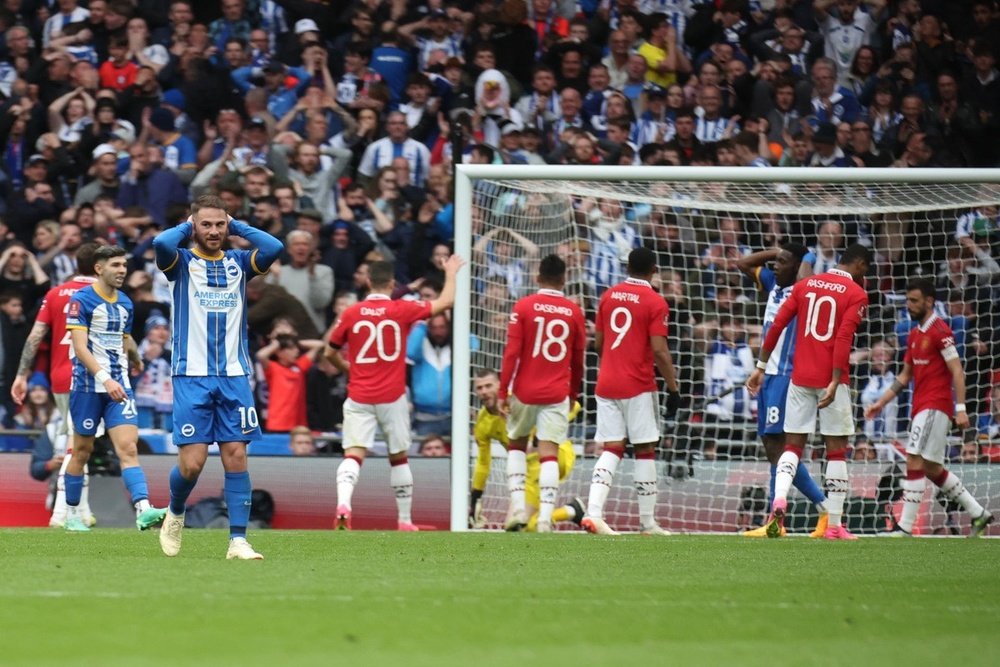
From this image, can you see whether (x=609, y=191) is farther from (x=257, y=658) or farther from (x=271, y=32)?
(x=257, y=658)

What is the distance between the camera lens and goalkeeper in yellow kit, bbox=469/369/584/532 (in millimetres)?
14281

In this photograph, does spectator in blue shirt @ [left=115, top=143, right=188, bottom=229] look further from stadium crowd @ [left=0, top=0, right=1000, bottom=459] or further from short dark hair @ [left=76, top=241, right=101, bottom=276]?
short dark hair @ [left=76, top=241, right=101, bottom=276]

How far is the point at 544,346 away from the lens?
43.5ft

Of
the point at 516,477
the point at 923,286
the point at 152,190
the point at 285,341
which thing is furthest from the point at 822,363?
the point at 152,190

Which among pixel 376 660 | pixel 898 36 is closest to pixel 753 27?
pixel 898 36

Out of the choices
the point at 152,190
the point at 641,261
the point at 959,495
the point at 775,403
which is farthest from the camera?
the point at 152,190

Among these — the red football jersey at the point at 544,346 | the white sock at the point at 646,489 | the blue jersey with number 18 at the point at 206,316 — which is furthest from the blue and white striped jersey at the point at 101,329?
the white sock at the point at 646,489

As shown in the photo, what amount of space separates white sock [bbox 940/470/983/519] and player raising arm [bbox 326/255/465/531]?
4780 millimetres

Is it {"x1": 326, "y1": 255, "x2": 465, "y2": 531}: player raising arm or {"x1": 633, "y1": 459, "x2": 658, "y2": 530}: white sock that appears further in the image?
{"x1": 326, "y1": 255, "x2": 465, "y2": 531}: player raising arm

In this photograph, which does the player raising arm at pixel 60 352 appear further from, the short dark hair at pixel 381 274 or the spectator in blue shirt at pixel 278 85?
the spectator in blue shirt at pixel 278 85

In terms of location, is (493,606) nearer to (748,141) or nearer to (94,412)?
(94,412)

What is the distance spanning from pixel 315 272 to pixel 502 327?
2778mm

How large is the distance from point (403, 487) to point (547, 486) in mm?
1439


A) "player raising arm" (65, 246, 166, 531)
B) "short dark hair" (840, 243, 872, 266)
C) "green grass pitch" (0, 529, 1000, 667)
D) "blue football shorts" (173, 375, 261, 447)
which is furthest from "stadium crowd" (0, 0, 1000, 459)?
"blue football shorts" (173, 375, 261, 447)
